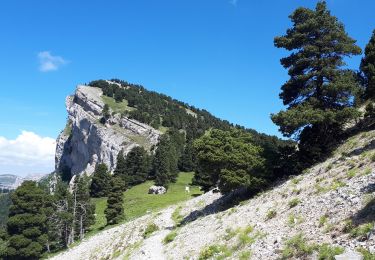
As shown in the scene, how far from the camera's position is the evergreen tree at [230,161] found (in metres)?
39.2

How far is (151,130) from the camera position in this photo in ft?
621

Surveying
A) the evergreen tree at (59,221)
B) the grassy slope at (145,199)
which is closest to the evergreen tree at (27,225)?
the evergreen tree at (59,221)

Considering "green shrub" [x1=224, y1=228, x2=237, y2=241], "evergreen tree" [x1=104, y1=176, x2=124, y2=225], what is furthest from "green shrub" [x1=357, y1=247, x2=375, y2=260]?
"evergreen tree" [x1=104, y1=176, x2=124, y2=225]

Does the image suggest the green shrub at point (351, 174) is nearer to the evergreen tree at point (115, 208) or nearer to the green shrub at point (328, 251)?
the green shrub at point (328, 251)

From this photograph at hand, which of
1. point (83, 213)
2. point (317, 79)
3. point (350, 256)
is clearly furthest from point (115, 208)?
point (350, 256)

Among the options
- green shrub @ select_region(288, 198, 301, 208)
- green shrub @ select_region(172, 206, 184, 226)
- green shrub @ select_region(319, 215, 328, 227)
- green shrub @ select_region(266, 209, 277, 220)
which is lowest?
green shrub @ select_region(319, 215, 328, 227)

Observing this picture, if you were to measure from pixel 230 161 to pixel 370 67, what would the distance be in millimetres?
17225

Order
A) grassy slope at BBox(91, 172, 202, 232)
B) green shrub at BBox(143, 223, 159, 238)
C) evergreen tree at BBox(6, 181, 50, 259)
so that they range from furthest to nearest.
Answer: grassy slope at BBox(91, 172, 202, 232) < evergreen tree at BBox(6, 181, 50, 259) < green shrub at BBox(143, 223, 159, 238)

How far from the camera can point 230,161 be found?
132 ft

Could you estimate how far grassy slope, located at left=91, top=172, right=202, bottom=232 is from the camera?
80.4 m

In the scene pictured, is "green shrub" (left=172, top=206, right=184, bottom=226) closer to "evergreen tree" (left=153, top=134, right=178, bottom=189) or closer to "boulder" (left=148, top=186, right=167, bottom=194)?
"boulder" (left=148, top=186, right=167, bottom=194)

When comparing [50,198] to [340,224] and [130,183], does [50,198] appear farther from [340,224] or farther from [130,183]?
[340,224]

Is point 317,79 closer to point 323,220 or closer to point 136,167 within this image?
point 323,220

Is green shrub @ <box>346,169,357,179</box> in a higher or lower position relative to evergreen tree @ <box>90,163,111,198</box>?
lower
